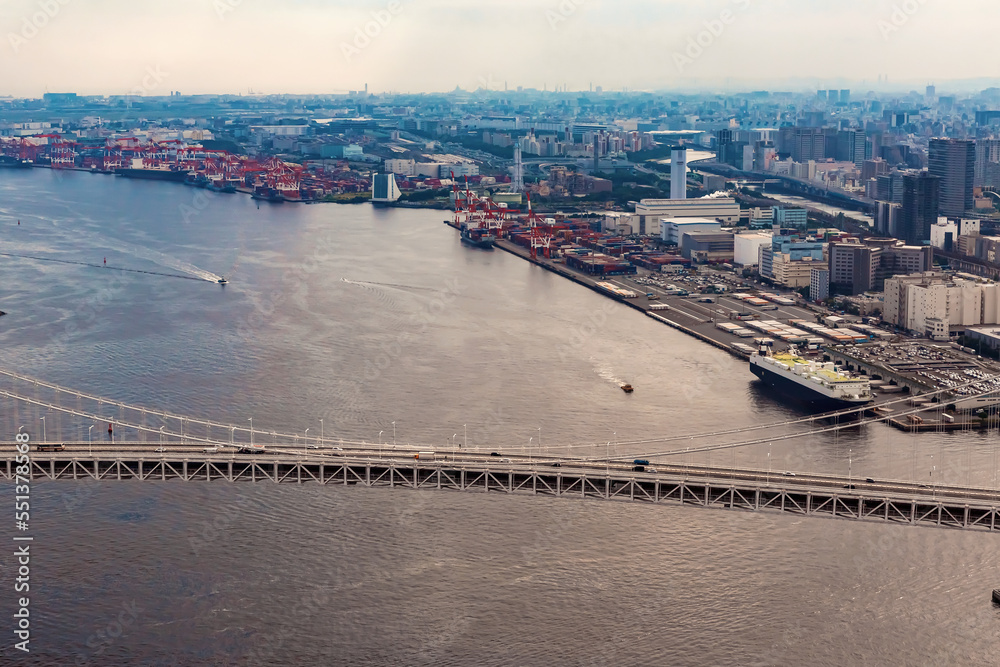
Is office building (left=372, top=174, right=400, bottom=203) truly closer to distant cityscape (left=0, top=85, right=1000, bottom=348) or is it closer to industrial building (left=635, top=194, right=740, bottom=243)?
distant cityscape (left=0, top=85, right=1000, bottom=348)

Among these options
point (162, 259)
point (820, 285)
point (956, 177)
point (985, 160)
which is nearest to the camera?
point (820, 285)

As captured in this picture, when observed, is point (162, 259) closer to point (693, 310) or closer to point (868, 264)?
point (693, 310)

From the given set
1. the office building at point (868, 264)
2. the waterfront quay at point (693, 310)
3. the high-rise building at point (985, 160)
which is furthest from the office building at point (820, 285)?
the high-rise building at point (985, 160)

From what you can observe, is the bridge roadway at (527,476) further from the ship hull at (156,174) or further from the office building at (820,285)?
the ship hull at (156,174)

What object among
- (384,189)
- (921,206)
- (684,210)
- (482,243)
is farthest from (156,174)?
(921,206)

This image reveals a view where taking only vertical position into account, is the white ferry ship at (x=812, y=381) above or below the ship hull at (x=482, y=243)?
below

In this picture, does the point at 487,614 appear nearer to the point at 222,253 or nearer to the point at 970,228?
the point at 222,253
